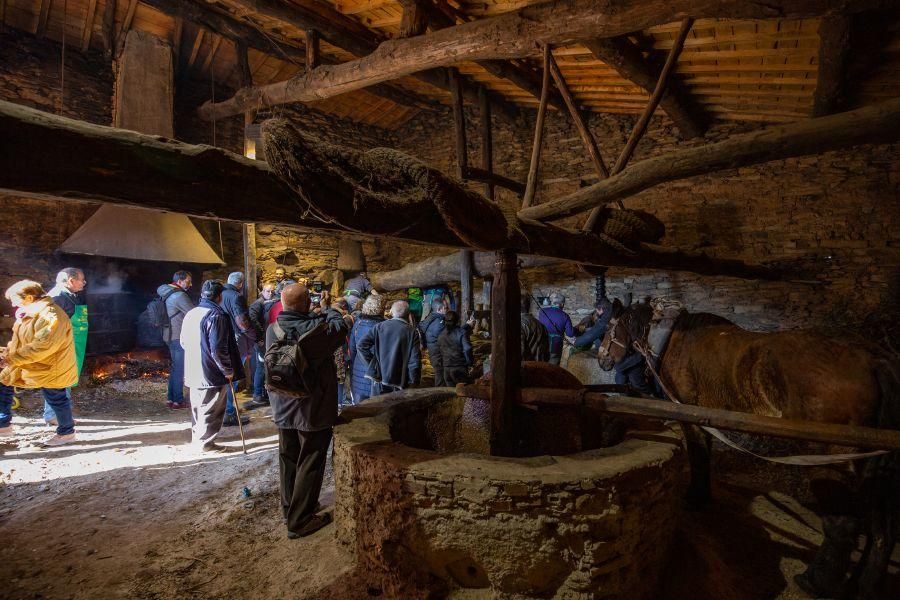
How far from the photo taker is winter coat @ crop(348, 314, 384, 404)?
17.1 ft

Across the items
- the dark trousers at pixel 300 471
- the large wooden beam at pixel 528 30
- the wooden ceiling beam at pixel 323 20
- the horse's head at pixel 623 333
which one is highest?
the wooden ceiling beam at pixel 323 20

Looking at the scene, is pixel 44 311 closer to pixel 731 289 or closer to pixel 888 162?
pixel 731 289

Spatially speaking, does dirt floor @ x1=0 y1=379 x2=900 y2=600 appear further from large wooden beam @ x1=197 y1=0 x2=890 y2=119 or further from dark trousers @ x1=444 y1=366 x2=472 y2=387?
large wooden beam @ x1=197 y1=0 x2=890 y2=119

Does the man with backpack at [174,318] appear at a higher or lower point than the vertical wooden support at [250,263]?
lower

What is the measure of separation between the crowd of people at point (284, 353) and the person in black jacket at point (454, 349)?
15 millimetres

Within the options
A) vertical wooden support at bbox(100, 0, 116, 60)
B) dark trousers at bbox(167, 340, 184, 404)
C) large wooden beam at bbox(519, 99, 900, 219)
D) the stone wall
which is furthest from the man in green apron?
the stone wall

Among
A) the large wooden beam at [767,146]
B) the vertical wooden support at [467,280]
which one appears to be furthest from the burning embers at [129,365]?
the large wooden beam at [767,146]

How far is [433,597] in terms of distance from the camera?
2.53 meters

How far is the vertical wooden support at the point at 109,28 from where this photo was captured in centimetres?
658

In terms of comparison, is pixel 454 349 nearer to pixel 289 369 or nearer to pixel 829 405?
pixel 289 369

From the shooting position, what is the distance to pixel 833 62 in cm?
397

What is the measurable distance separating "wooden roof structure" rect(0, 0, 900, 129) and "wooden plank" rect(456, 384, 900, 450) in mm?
3571

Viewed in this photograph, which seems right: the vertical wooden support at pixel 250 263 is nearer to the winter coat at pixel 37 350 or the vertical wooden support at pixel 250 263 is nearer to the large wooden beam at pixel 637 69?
the winter coat at pixel 37 350

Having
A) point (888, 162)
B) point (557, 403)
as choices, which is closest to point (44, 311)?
point (557, 403)
